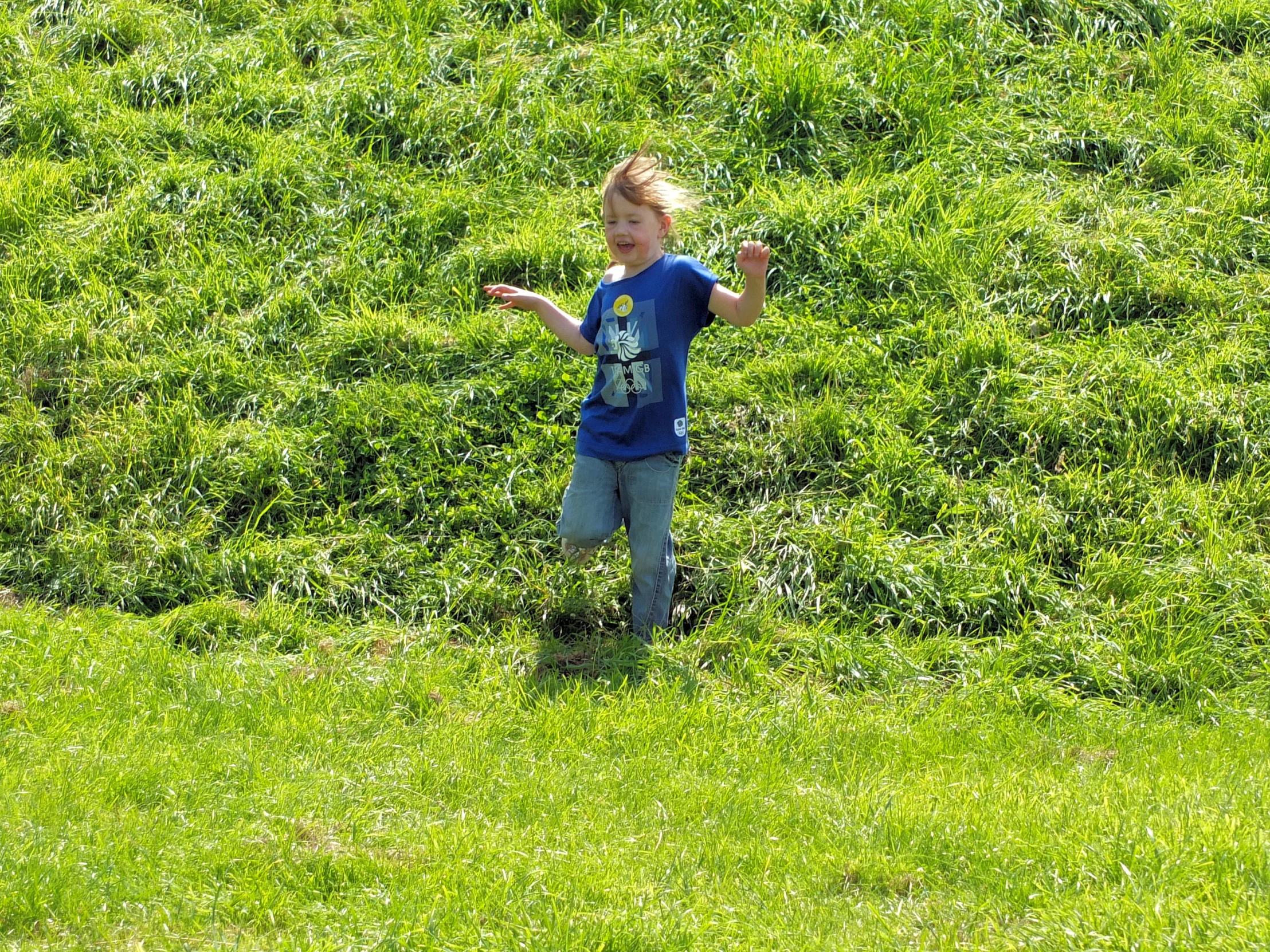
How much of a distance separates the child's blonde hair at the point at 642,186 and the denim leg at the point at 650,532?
961 mm

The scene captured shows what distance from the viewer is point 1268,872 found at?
3348mm

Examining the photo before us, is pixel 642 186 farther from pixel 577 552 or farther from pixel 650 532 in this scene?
pixel 577 552

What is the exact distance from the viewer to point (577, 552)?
5293 mm

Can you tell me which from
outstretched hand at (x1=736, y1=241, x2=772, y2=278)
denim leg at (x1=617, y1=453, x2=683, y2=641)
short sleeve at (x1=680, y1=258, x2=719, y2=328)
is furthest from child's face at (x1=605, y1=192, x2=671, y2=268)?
denim leg at (x1=617, y1=453, x2=683, y2=641)

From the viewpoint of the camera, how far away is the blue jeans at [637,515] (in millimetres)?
4992

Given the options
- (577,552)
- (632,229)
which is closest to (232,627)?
(577,552)

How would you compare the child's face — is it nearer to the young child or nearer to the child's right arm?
the young child

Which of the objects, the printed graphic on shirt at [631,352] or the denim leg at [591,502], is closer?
the printed graphic on shirt at [631,352]

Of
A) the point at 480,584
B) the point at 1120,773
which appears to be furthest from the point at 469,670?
the point at 1120,773

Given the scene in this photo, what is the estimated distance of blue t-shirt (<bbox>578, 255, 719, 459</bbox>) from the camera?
192 inches

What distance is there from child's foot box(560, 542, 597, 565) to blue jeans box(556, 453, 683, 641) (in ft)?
0.06

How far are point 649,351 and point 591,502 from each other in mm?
652

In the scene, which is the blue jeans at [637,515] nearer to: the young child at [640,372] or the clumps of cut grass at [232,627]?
the young child at [640,372]

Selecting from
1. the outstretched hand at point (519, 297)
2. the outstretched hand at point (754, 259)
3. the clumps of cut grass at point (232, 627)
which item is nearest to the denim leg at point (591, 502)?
the outstretched hand at point (519, 297)
